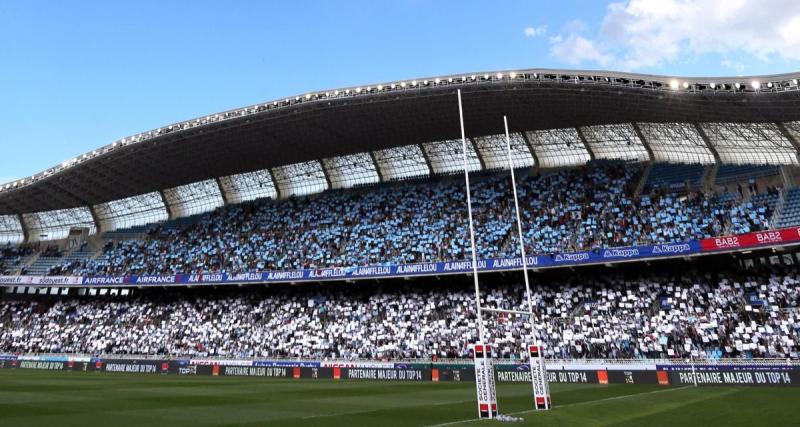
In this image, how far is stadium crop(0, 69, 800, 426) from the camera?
2238 cm

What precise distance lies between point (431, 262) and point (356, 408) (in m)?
22.9

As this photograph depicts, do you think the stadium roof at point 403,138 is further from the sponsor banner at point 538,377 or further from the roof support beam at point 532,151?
the sponsor banner at point 538,377

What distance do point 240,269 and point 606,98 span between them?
31.1 meters

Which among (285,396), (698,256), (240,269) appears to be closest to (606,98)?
(698,256)

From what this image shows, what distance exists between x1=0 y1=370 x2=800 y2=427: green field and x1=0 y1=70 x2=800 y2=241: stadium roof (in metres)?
20.2

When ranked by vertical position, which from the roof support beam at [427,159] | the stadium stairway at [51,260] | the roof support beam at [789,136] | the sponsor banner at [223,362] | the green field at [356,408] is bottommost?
the green field at [356,408]

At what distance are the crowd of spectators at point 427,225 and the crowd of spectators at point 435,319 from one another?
241 cm

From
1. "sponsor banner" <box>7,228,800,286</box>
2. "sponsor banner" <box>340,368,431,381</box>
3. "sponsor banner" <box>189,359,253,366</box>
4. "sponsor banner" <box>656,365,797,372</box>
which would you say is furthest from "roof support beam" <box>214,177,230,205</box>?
"sponsor banner" <box>656,365,797,372</box>

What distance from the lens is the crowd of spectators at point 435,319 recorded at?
96.4 ft

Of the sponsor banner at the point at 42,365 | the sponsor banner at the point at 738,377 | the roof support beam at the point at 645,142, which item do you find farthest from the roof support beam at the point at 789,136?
the sponsor banner at the point at 42,365

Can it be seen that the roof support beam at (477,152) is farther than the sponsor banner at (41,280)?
No

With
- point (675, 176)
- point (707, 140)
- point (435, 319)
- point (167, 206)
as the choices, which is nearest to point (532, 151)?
point (675, 176)

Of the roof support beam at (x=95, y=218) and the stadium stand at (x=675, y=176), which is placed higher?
the roof support beam at (x=95, y=218)

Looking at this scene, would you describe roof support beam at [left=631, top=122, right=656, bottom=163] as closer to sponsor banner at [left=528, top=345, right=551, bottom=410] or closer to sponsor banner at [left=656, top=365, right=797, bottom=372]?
sponsor banner at [left=656, top=365, right=797, bottom=372]
